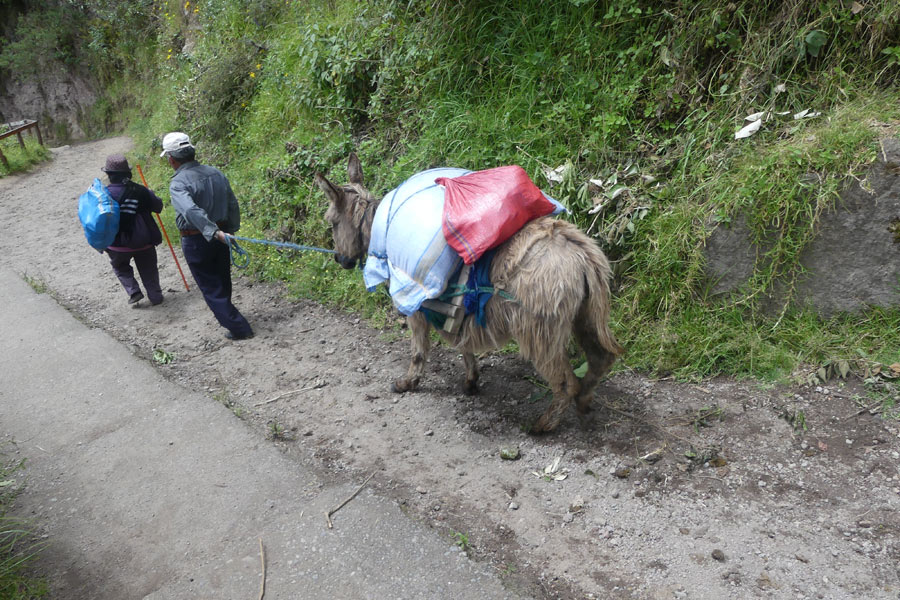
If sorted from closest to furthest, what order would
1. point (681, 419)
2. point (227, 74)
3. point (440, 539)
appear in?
point (440, 539) → point (681, 419) → point (227, 74)

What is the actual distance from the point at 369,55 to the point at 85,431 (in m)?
5.34


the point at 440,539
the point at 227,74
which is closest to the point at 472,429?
the point at 440,539

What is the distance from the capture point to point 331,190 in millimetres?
4465

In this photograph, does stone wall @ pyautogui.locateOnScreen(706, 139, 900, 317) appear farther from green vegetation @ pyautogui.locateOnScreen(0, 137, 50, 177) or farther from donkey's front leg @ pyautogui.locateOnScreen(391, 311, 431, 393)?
green vegetation @ pyautogui.locateOnScreen(0, 137, 50, 177)

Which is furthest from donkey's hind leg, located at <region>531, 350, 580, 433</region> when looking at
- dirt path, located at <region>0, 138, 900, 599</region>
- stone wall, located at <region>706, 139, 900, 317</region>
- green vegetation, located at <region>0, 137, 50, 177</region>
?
green vegetation, located at <region>0, 137, 50, 177</region>

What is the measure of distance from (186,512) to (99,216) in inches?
153

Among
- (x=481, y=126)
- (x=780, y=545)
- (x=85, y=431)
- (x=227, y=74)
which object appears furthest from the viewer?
(x=227, y=74)

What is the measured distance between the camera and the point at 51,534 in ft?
11.8

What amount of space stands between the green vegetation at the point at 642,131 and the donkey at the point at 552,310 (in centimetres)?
84

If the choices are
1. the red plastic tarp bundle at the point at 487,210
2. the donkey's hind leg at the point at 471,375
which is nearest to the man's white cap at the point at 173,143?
the red plastic tarp bundle at the point at 487,210

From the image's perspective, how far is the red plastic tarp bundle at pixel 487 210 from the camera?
351cm

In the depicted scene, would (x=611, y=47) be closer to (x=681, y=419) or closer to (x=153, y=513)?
(x=681, y=419)

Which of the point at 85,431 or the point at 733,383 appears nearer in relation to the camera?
the point at 733,383

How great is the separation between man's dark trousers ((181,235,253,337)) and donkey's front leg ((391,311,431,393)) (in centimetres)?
210
